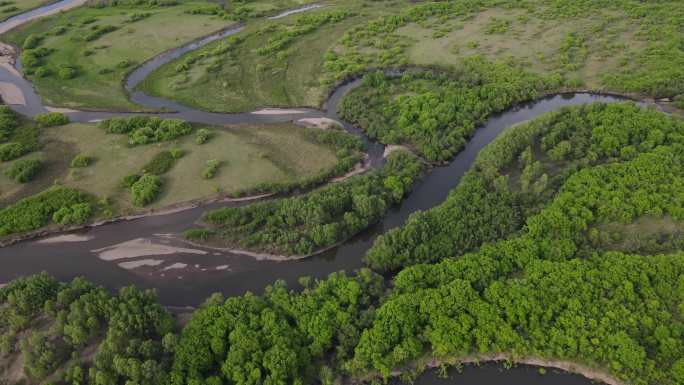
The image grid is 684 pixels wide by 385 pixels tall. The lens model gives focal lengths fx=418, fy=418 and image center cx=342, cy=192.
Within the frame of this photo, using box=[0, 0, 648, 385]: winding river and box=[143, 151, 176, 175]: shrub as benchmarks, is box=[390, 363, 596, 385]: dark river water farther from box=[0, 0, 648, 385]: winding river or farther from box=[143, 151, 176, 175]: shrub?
box=[143, 151, 176, 175]: shrub

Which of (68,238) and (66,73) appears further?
(66,73)

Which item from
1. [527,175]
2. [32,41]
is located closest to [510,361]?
[527,175]

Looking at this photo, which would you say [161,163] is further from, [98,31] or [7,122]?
[98,31]

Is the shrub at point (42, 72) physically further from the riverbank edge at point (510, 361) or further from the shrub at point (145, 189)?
the riverbank edge at point (510, 361)

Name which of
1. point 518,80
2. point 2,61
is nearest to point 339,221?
point 518,80

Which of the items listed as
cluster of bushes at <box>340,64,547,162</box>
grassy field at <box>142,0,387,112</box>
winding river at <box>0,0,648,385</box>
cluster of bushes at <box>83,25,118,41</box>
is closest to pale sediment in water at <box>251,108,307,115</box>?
grassy field at <box>142,0,387,112</box>

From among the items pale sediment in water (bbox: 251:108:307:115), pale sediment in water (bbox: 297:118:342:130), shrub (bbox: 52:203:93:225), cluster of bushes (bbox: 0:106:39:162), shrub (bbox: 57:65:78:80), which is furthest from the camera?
shrub (bbox: 57:65:78:80)
